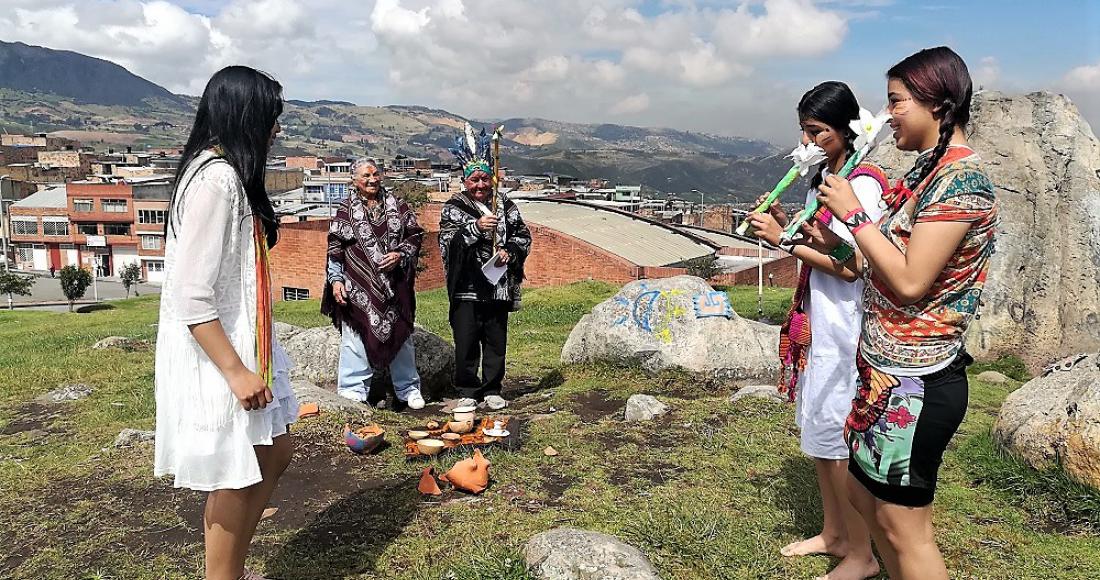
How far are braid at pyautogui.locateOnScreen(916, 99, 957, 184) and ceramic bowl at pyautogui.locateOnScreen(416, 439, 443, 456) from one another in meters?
3.61

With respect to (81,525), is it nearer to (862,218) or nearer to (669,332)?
(862,218)

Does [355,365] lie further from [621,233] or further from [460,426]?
[621,233]

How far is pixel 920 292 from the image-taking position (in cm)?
241

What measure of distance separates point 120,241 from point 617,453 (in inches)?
2659

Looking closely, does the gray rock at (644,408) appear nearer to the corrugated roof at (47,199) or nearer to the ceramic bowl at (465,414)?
the ceramic bowl at (465,414)

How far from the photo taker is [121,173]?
293 ft

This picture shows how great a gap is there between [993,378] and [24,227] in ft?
247

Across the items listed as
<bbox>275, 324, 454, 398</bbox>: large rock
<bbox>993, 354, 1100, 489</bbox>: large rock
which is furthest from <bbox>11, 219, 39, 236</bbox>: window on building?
<bbox>993, 354, 1100, 489</bbox>: large rock

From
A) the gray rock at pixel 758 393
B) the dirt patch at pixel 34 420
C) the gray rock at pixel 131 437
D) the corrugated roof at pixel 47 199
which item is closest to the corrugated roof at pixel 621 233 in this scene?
the gray rock at pixel 758 393

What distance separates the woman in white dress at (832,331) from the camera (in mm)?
3336

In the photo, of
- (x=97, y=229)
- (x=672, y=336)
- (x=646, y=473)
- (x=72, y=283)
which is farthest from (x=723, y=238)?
(x=97, y=229)

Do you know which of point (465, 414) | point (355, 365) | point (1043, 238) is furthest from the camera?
point (1043, 238)

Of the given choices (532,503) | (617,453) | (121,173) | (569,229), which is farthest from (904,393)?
(121,173)

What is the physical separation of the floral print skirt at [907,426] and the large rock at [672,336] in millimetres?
4996
